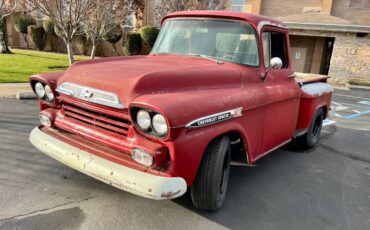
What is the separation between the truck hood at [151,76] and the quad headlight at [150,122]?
0.19m

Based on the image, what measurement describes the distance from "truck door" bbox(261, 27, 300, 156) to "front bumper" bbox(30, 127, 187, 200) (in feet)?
5.43

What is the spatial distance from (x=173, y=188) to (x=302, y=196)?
2.00 m

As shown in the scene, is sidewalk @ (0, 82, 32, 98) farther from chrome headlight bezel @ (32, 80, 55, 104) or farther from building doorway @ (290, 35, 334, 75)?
building doorway @ (290, 35, 334, 75)

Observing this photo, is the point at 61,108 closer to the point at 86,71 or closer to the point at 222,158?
the point at 86,71

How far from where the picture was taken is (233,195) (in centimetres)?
379

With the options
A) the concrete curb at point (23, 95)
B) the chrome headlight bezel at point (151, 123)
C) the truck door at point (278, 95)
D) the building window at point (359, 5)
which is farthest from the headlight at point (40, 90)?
the building window at point (359, 5)

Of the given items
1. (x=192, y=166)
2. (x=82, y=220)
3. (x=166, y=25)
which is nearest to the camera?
(x=192, y=166)

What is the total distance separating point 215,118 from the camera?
2932mm

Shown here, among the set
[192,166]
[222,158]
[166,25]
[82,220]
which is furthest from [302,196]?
[166,25]

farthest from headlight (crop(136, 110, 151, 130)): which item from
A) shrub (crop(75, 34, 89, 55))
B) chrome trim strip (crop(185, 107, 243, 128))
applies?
shrub (crop(75, 34, 89, 55))

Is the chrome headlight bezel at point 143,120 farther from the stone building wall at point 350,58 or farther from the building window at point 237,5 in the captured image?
the building window at point 237,5

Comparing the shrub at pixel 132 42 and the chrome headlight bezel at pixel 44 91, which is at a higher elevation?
the chrome headlight bezel at pixel 44 91

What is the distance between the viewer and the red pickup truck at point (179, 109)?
8.84 ft

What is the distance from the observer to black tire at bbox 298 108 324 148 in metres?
5.51
